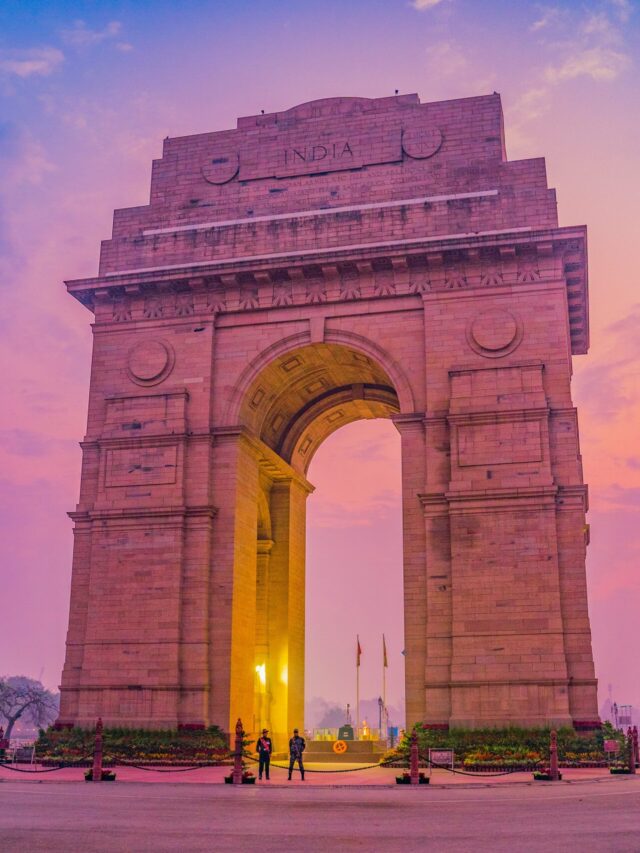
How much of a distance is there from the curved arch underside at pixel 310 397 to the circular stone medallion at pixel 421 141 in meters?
7.39

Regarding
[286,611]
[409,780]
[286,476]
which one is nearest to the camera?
[409,780]

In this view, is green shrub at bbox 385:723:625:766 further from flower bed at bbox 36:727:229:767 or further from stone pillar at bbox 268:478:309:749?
stone pillar at bbox 268:478:309:749

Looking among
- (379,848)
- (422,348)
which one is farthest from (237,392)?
(379,848)

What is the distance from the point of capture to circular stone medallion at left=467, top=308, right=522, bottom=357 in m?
31.2

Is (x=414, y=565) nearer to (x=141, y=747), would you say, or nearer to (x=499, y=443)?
(x=499, y=443)

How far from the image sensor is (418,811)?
52.9 feet

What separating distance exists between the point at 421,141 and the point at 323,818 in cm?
2520

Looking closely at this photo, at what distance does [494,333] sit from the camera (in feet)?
103

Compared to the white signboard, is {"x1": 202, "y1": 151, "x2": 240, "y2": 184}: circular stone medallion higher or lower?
higher

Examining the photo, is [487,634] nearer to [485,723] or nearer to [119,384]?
[485,723]

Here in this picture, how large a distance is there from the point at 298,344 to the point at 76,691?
13.2 meters

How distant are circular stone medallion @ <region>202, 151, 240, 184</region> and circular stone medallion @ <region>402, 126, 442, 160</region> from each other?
6205 mm

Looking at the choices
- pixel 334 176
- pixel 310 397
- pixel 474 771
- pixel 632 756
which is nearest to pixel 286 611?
pixel 310 397

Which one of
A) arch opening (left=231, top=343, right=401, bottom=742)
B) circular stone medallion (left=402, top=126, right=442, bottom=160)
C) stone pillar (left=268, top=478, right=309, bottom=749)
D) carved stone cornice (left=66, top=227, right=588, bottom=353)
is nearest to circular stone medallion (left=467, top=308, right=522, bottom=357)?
carved stone cornice (left=66, top=227, right=588, bottom=353)
